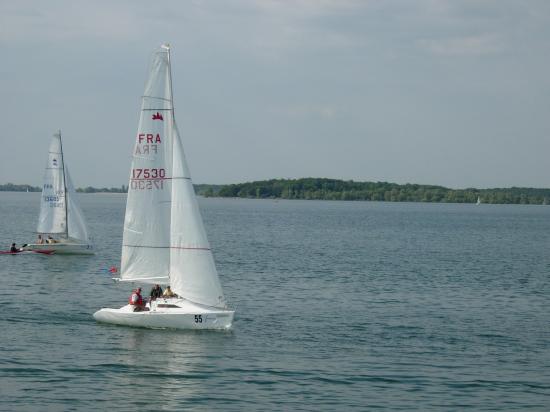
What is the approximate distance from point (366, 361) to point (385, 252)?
52.2 m

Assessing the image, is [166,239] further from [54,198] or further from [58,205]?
[54,198]

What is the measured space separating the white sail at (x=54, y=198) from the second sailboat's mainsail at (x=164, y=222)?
1482 inches

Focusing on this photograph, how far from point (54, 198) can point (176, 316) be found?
40.2m

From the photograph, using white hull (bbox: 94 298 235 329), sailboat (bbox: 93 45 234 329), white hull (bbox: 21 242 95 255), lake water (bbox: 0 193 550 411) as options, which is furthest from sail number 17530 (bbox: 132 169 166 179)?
white hull (bbox: 21 242 95 255)

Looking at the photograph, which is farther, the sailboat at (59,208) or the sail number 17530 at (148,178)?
the sailboat at (59,208)

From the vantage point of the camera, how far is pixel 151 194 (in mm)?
34812

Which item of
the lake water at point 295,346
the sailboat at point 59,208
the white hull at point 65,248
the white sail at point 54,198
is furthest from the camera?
the white sail at point 54,198

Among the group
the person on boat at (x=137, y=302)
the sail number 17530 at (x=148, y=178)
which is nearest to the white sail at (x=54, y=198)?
the person on boat at (x=137, y=302)

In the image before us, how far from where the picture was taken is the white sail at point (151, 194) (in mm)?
33875

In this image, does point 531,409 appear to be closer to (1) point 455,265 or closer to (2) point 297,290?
(2) point 297,290

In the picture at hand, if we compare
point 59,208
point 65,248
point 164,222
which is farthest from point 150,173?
point 59,208

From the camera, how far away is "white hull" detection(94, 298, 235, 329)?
34188 millimetres

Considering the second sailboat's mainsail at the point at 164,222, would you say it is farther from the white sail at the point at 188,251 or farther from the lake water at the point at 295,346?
the lake water at the point at 295,346

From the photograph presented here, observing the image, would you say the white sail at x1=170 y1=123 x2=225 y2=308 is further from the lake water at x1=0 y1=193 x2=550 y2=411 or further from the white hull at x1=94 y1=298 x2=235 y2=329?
the lake water at x1=0 y1=193 x2=550 y2=411
